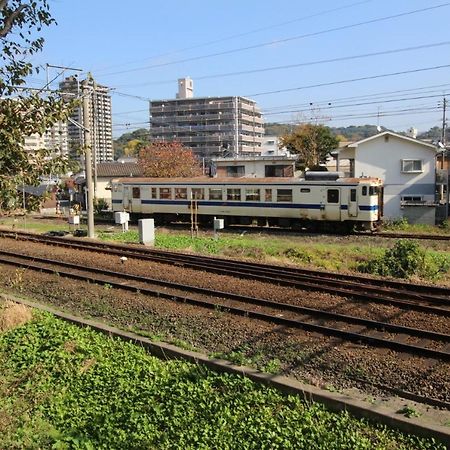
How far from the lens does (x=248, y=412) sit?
18.0 feet

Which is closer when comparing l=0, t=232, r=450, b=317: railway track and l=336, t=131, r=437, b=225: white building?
l=0, t=232, r=450, b=317: railway track

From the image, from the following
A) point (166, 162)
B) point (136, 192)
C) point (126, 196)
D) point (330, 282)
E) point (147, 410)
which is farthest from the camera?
point (166, 162)

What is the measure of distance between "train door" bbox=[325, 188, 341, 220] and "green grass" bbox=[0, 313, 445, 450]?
1745 centimetres

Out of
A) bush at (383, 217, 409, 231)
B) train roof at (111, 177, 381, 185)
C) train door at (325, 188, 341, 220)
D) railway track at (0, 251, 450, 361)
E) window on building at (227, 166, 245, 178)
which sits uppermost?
window on building at (227, 166, 245, 178)

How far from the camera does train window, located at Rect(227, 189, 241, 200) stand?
26.0 m

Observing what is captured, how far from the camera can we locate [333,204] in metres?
23.6

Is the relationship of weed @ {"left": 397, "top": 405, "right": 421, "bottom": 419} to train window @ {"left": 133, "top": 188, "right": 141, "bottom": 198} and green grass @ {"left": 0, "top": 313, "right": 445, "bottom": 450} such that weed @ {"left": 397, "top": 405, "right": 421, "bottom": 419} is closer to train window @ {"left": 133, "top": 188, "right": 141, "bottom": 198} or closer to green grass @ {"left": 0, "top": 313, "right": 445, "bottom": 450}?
green grass @ {"left": 0, "top": 313, "right": 445, "bottom": 450}

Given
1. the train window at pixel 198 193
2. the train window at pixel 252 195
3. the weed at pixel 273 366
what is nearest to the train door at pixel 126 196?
the train window at pixel 198 193

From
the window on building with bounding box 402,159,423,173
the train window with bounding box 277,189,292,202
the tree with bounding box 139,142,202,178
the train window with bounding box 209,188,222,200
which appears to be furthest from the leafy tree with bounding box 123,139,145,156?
the train window with bounding box 277,189,292,202

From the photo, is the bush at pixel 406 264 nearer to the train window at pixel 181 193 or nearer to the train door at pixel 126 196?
the train window at pixel 181 193

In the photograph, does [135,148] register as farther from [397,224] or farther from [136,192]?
[397,224]

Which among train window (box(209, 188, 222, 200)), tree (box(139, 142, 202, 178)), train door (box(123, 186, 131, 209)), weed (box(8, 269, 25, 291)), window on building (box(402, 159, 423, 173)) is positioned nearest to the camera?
weed (box(8, 269, 25, 291))

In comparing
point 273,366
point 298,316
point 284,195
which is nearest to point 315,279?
point 298,316

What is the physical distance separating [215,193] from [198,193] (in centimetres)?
102
